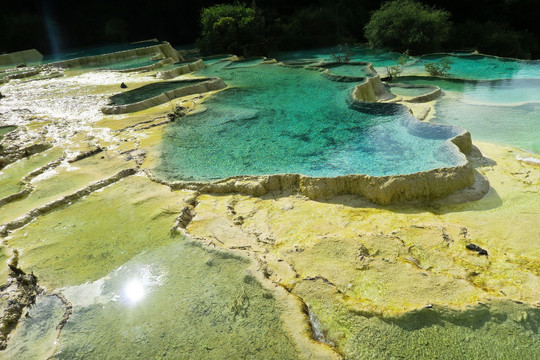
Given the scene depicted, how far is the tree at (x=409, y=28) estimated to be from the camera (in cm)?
1756

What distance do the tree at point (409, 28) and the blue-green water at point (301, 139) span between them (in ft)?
31.7

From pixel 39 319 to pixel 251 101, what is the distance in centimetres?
806

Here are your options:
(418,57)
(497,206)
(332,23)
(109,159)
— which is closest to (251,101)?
(109,159)

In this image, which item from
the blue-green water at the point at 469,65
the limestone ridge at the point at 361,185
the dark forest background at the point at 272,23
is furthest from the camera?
the dark forest background at the point at 272,23

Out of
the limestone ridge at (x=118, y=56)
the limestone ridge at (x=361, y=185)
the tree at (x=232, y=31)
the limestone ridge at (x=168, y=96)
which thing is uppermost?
the tree at (x=232, y=31)

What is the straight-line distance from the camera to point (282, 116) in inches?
353

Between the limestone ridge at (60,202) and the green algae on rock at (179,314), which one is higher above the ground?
the limestone ridge at (60,202)

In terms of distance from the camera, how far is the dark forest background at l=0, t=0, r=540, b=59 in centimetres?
2072

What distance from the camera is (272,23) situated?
23281mm

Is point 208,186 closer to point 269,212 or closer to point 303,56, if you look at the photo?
point 269,212

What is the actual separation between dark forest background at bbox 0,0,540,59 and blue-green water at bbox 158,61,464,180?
43.3 ft

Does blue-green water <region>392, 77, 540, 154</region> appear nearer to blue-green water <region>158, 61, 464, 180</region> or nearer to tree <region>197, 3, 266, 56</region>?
blue-green water <region>158, 61, 464, 180</region>

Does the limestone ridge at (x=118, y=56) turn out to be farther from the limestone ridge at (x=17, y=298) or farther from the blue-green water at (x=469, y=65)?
the limestone ridge at (x=17, y=298)

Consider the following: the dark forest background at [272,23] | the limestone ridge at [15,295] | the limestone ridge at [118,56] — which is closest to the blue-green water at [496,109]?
the limestone ridge at [15,295]
